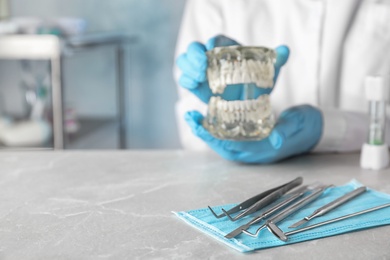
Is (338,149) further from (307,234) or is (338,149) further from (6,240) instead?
(6,240)

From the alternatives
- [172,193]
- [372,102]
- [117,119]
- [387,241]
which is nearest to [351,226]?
[387,241]

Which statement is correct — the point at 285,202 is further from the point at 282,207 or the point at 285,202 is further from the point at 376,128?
the point at 376,128

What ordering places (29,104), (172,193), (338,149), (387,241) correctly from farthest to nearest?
(29,104)
(338,149)
(172,193)
(387,241)

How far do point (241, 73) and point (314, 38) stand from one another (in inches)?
→ 25.6

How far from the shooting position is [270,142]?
128 cm

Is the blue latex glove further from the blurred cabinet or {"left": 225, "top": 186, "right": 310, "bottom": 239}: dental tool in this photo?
the blurred cabinet

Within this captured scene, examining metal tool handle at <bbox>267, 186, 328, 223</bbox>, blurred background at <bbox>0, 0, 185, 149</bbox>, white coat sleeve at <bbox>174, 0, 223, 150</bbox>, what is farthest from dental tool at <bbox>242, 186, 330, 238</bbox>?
blurred background at <bbox>0, 0, 185, 149</bbox>

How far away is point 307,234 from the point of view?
842 millimetres

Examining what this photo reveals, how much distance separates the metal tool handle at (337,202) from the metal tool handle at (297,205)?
0.03 m

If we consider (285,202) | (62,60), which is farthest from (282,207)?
(62,60)

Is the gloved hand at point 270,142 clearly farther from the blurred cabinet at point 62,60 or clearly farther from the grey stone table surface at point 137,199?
the blurred cabinet at point 62,60

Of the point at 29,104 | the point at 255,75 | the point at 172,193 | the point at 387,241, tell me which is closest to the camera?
the point at 387,241

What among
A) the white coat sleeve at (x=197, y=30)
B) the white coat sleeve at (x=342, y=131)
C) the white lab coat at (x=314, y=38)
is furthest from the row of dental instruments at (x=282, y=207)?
the white coat sleeve at (x=197, y=30)

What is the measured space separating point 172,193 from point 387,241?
1.32 ft
